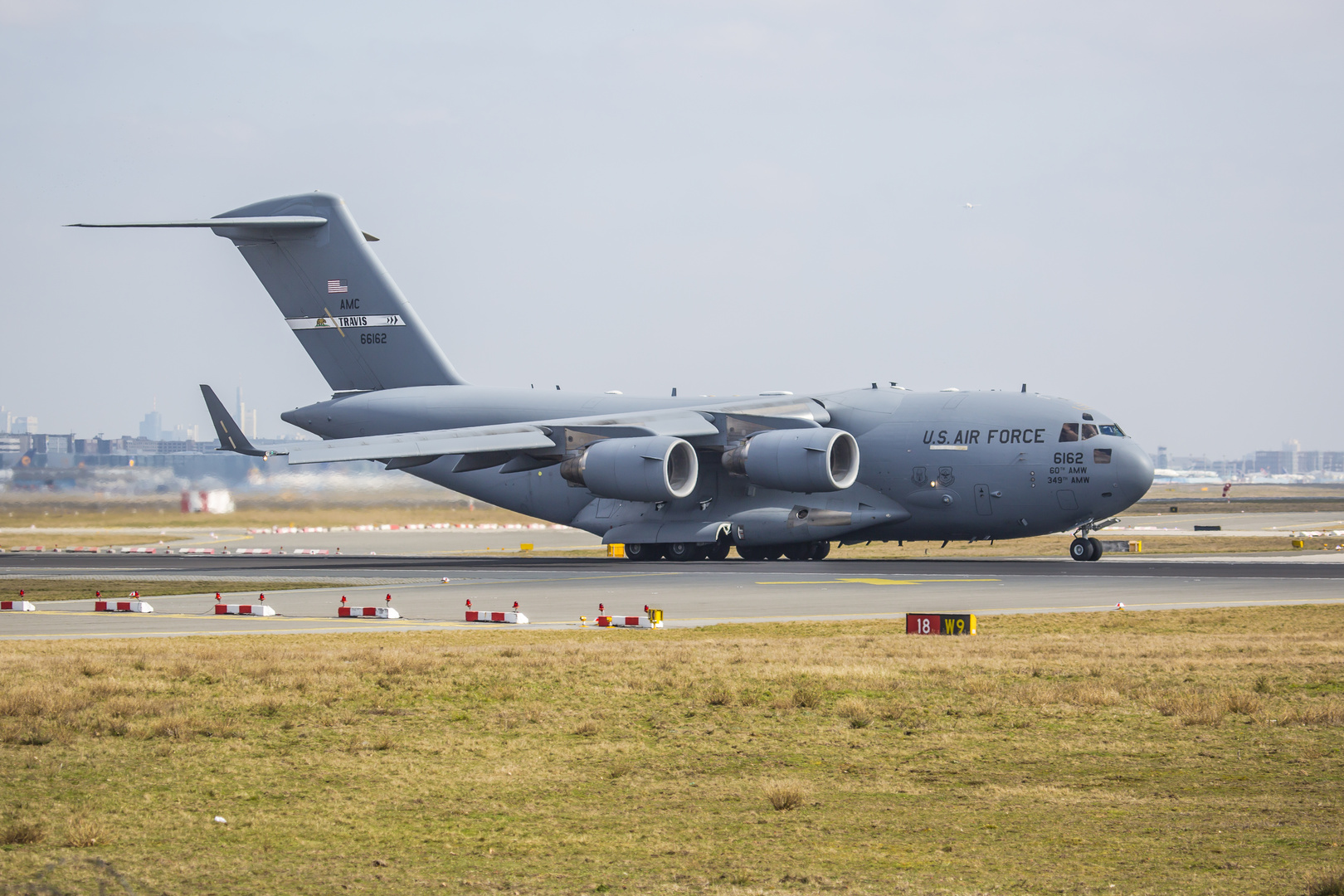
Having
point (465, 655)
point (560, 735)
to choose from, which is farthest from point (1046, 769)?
point (465, 655)

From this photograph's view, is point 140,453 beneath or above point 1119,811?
above

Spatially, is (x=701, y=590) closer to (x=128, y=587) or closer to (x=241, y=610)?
(x=241, y=610)

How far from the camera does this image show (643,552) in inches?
1596

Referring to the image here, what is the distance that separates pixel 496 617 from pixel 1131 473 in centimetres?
1978

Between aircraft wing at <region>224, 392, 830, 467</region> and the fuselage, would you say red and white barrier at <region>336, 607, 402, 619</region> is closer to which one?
aircraft wing at <region>224, 392, 830, 467</region>

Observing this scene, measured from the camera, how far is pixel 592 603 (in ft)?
82.4

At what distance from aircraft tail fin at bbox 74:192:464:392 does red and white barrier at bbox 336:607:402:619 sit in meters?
22.1

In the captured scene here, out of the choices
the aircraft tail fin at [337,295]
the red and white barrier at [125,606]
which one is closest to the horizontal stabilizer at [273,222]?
the aircraft tail fin at [337,295]

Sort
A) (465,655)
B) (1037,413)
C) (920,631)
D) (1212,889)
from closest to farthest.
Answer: (1212,889) → (465,655) → (920,631) → (1037,413)

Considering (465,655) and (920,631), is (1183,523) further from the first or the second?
(465,655)

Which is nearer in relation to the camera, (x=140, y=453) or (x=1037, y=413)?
(x=1037, y=413)

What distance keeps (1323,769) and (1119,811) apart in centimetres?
217

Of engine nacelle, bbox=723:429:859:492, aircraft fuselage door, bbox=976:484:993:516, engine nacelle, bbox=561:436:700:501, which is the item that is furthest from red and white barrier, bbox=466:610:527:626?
aircraft fuselage door, bbox=976:484:993:516

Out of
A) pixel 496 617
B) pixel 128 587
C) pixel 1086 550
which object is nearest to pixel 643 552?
pixel 1086 550
